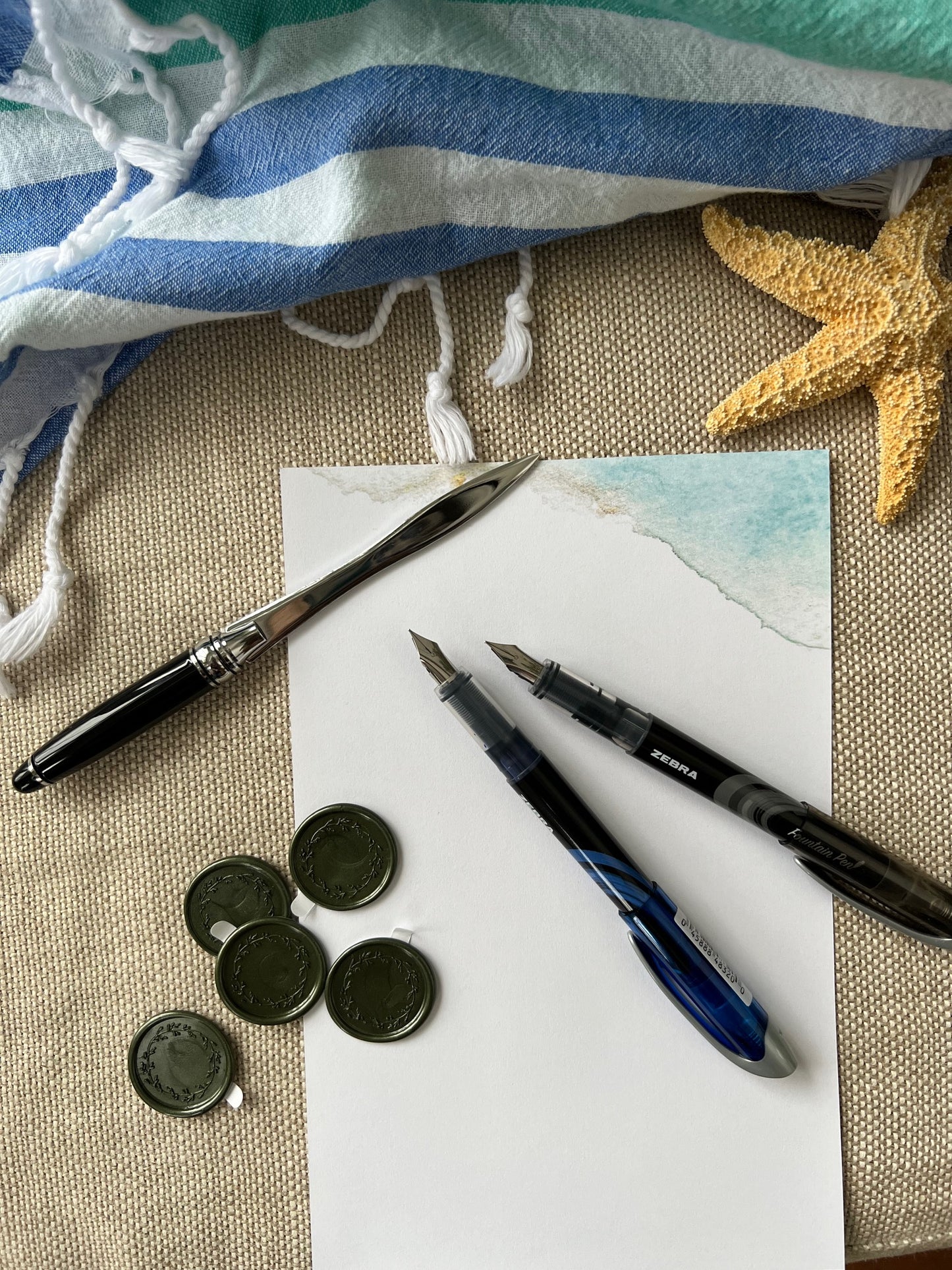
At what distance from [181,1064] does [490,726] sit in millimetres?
234

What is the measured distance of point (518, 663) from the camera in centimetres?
42

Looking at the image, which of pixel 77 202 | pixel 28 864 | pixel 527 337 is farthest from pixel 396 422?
pixel 28 864

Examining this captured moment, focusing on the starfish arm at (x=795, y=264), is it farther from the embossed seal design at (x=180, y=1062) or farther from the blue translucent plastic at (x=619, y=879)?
the embossed seal design at (x=180, y=1062)

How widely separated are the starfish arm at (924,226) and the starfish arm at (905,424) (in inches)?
1.9

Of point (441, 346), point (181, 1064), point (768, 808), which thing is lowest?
point (181, 1064)

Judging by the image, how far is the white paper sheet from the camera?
0.43 m

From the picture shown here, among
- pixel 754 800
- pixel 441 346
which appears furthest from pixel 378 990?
pixel 441 346

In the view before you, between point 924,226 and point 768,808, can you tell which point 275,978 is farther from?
point 924,226

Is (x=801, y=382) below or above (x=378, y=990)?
above

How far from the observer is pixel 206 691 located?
0.43 metres

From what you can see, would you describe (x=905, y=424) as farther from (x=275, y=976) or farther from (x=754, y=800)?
(x=275, y=976)

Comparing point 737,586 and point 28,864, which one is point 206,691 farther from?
point 737,586

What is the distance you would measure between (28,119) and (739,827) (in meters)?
0.50

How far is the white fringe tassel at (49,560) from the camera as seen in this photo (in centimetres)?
43
